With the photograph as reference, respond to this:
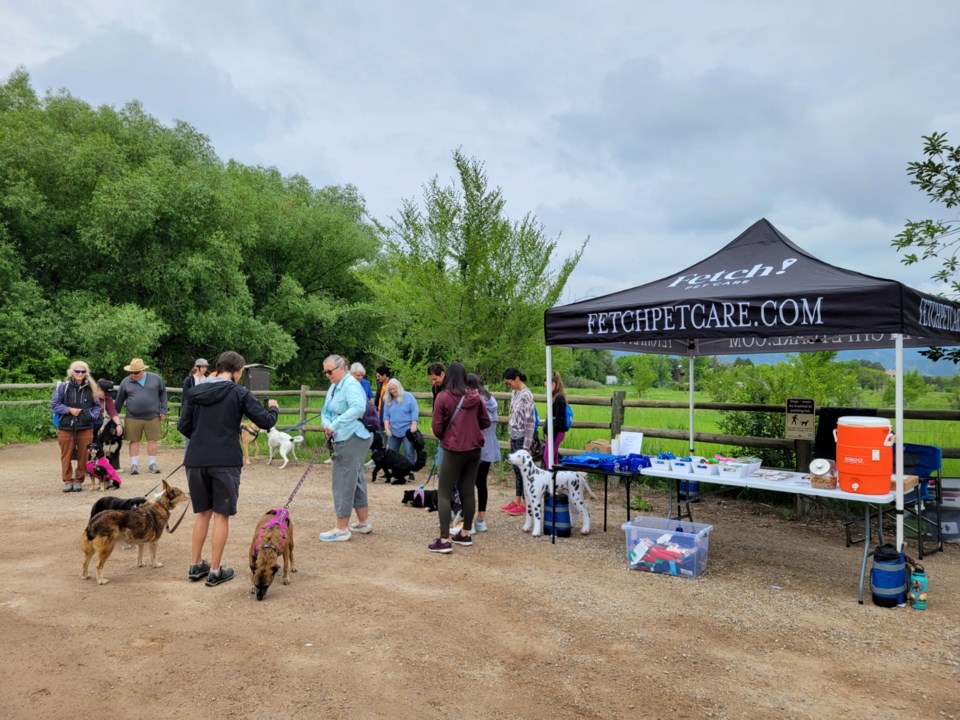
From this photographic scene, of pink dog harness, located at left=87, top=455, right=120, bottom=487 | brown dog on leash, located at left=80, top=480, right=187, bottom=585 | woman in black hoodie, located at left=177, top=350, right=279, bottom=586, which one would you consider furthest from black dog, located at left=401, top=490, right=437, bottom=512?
pink dog harness, located at left=87, top=455, right=120, bottom=487

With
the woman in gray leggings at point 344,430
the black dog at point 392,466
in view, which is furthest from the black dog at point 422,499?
the woman in gray leggings at point 344,430

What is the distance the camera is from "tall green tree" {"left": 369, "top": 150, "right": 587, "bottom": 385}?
11.5 meters

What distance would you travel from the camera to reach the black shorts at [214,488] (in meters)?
4.71

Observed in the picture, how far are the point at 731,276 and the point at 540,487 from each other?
8.46 feet

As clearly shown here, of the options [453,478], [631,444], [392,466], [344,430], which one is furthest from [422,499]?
[631,444]

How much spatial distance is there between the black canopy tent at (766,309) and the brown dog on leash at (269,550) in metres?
2.71

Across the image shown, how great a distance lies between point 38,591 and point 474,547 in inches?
131

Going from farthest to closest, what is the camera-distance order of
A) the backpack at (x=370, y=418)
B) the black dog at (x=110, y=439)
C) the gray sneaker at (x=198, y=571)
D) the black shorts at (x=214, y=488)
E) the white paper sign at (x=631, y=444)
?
1. the black dog at (x=110, y=439)
2. the backpack at (x=370, y=418)
3. the white paper sign at (x=631, y=444)
4. the gray sneaker at (x=198, y=571)
5. the black shorts at (x=214, y=488)

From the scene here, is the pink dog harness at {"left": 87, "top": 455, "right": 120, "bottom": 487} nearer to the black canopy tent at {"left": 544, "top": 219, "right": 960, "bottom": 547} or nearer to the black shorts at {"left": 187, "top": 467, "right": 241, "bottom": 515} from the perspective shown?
the black shorts at {"left": 187, "top": 467, "right": 241, "bottom": 515}

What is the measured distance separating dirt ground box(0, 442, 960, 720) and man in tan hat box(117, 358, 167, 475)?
323 centimetres

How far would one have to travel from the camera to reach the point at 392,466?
9.33 meters

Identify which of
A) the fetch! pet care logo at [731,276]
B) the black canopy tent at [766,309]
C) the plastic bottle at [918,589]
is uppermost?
the fetch! pet care logo at [731,276]

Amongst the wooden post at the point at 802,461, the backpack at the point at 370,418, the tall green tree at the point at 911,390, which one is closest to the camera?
the wooden post at the point at 802,461

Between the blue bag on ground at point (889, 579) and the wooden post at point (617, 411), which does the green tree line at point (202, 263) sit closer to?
the wooden post at point (617, 411)
